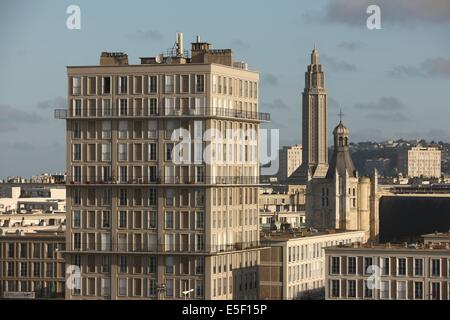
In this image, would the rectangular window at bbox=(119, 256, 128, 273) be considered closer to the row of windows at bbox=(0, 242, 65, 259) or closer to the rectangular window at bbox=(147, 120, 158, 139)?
the rectangular window at bbox=(147, 120, 158, 139)

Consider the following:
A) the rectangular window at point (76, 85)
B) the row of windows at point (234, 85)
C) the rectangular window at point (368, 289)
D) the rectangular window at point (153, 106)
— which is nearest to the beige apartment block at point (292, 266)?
the rectangular window at point (368, 289)

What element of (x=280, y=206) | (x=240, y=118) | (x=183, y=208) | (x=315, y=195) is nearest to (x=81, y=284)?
(x=183, y=208)

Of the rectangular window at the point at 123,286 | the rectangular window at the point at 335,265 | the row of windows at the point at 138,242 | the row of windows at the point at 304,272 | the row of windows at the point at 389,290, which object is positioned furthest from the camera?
the row of windows at the point at 304,272

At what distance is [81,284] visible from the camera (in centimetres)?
7481

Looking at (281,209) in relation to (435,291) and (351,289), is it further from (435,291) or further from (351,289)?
(435,291)

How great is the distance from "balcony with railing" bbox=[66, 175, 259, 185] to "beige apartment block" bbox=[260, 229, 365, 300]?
27.8ft

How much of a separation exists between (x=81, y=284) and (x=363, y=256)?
13.6m

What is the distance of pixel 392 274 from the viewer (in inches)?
2908

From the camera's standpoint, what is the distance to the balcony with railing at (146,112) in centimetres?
7381

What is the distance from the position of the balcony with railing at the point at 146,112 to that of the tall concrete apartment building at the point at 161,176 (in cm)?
5

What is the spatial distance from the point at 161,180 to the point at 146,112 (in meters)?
3.42

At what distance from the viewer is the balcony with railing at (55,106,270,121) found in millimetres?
73812

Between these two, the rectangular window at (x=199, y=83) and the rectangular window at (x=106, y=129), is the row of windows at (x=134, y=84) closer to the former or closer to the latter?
the rectangular window at (x=199, y=83)

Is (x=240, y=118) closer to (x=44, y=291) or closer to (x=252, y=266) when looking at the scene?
(x=252, y=266)
